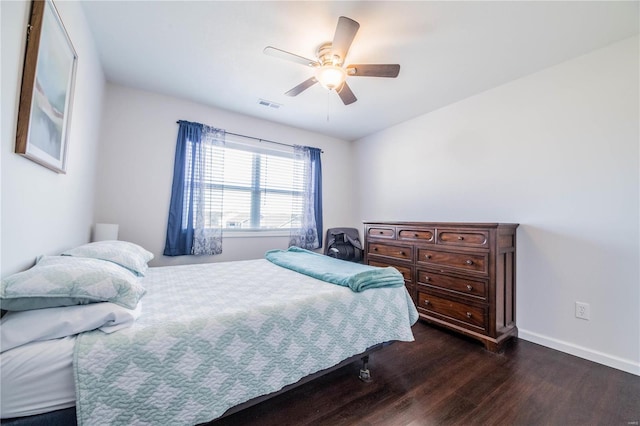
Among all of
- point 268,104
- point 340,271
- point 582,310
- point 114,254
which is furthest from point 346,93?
point 582,310

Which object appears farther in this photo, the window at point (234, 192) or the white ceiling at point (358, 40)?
the window at point (234, 192)

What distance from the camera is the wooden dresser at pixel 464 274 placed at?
2156 millimetres

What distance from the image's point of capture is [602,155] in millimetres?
2020

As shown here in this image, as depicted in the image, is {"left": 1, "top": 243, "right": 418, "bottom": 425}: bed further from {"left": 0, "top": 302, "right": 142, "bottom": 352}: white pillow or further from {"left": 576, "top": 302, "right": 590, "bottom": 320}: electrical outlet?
{"left": 576, "top": 302, "right": 590, "bottom": 320}: electrical outlet

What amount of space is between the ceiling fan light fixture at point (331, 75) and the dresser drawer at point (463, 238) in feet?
5.59

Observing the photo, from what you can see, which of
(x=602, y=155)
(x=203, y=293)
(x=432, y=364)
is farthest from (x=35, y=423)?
(x=602, y=155)

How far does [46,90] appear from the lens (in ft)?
4.25

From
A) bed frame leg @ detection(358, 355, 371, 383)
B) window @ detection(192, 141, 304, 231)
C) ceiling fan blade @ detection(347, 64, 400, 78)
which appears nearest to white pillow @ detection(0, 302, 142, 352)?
bed frame leg @ detection(358, 355, 371, 383)

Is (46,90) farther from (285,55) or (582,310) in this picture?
(582,310)

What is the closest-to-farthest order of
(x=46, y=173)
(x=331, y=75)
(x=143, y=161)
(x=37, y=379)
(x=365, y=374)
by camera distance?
1. (x=37, y=379)
2. (x=46, y=173)
3. (x=365, y=374)
4. (x=331, y=75)
5. (x=143, y=161)

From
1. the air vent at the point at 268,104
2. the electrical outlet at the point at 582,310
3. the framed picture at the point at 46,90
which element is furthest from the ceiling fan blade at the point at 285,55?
the electrical outlet at the point at 582,310

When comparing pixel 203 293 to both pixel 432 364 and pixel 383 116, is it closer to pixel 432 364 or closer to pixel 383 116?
pixel 432 364

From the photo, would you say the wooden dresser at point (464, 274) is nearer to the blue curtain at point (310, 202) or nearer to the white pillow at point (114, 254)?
the blue curtain at point (310, 202)

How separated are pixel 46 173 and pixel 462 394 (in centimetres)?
278
